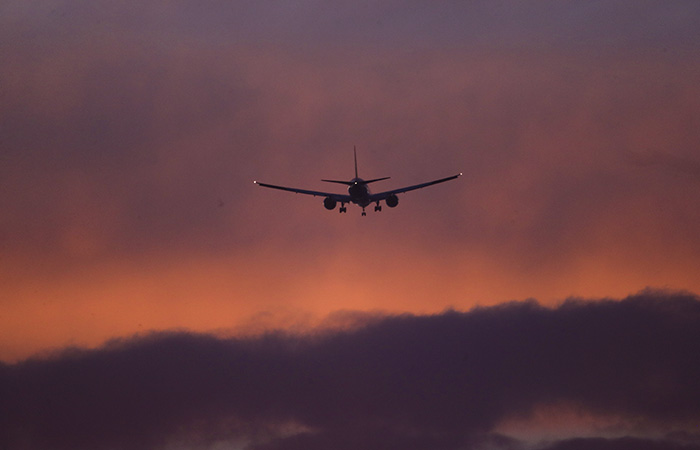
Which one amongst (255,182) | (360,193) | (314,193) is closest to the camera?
Answer: (255,182)

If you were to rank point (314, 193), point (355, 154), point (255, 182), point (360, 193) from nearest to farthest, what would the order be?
1. point (255, 182)
2. point (360, 193)
3. point (314, 193)
4. point (355, 154)

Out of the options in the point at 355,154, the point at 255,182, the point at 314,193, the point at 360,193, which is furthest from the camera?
the point at 355,154

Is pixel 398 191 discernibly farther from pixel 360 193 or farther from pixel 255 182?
pixel 255 182

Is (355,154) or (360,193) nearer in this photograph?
(360,193)

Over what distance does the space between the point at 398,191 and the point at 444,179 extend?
7.86 m

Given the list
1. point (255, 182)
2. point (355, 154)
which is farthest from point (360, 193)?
point (355, 154)

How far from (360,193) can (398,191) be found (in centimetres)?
732

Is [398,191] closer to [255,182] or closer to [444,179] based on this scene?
[444,179]

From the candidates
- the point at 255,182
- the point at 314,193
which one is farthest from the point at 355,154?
the point at 255,182

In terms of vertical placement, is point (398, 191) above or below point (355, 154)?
below

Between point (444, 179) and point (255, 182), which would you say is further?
point (444, 179)

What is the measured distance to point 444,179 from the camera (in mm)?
135500

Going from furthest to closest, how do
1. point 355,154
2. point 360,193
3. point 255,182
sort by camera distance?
1. point 355,154
2. point 360,193
3. point 255,182

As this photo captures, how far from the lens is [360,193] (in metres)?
134
